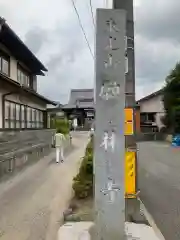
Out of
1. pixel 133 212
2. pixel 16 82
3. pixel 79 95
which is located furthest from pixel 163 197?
pixel 79 95

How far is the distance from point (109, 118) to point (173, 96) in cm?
4068

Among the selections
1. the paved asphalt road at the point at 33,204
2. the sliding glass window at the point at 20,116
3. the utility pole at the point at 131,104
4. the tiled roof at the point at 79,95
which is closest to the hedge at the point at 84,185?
the paved asphalt road at the point at 33,204

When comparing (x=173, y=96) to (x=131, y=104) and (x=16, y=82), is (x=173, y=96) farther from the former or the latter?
(x=131, y=104)

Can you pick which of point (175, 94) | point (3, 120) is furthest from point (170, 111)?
point (3, 120)

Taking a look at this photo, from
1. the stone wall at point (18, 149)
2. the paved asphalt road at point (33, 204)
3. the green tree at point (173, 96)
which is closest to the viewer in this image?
the paved asphalt road at point (33, 204)

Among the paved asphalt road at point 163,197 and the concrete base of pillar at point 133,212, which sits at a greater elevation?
the concrete base of pillar at point 133,212

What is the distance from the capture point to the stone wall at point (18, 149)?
1236 centimetres

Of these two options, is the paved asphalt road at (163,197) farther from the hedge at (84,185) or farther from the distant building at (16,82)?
the distant building at (16,82)

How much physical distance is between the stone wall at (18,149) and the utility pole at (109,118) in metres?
7.71

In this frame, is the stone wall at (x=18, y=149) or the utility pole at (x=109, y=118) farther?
the stone wall at (x=18, y=149)

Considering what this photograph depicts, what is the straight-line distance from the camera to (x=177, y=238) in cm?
643

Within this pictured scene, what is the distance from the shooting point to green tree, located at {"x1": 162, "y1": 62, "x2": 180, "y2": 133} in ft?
140

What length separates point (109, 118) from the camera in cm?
452

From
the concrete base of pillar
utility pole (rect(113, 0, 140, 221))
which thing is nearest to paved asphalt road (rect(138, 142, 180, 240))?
the concrete base of pillar
